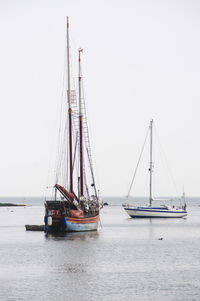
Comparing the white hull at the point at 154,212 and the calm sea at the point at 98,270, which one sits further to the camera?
the white hull at the point at 154,212

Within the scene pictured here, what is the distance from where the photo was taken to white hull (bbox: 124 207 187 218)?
4643 inches

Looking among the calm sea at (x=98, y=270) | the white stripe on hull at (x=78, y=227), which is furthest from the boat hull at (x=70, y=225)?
the calm sea at (x=98, y=270)

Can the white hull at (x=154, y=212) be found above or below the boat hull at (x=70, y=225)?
above

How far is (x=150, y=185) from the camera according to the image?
119875mm

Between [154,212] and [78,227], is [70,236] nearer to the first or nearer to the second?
[78,227]

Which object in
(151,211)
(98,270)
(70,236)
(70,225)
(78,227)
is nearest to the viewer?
(98,270)

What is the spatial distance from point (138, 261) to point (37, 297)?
1656 centimetres

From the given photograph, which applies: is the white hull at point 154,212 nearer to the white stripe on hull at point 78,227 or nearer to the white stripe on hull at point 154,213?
the white stripe on hull at point 154,213

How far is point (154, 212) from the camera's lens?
4648 inches

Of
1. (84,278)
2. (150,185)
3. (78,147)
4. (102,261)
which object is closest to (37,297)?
(84,278)

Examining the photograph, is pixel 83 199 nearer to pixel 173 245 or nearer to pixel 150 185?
pixel 173 245

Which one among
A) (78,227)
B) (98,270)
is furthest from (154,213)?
(98,270)

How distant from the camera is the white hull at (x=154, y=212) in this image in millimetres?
117938

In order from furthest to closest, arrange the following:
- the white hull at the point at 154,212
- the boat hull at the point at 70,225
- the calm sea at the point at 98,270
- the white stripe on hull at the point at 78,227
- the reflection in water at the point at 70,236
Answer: the white hull at the point at 154,212 → the white stripe on hull at the point at 78,227 → the boat hull at the point at 70,225 → the reflection in water at the point at 70,236 → the calm sea at the point at 98,270
